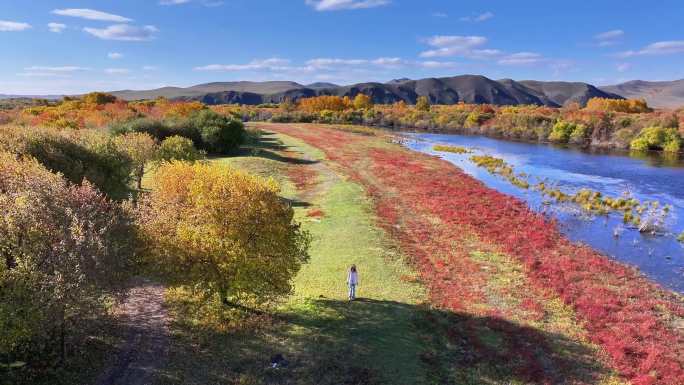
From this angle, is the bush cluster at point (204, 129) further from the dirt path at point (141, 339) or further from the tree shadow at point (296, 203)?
the dirt path at point (141, 339)

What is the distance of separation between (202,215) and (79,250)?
6.66 metres

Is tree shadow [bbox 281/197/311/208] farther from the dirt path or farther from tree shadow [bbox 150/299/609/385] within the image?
tree shadow [bbox 150/299/609/385]

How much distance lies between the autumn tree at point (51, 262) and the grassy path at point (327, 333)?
516 cm

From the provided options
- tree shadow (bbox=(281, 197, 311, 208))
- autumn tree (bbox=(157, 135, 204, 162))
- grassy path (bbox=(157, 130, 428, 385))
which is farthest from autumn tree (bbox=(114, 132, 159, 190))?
grassy path (bbox=(157, 130, 428, 385))

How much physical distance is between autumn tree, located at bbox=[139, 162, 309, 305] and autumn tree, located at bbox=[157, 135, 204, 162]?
35.3 metres

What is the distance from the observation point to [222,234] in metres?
24.5

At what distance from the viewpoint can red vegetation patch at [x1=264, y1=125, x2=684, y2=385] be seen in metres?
24.7

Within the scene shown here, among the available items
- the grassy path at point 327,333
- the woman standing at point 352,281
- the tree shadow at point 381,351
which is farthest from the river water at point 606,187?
the woman standing at point 352,281

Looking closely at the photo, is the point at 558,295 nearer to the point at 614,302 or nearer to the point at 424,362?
the point at 614,302

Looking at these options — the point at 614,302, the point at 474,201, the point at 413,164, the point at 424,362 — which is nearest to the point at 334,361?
the point at 424,362

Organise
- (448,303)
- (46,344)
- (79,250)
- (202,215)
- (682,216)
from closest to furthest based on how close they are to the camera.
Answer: (79,250) → (46,344) → (202,215) → (448,303) → (682,216)

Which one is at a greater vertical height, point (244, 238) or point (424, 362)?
point (244, 238)

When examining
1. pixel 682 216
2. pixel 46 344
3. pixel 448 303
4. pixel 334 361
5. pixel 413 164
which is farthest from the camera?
pixel 413 164

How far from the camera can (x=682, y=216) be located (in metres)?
55.5
